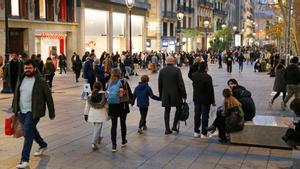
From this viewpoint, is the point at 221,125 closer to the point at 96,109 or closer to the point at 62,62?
the point at 96,109

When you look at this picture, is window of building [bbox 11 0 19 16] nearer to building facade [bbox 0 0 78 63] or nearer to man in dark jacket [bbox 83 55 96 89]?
building facade [bbox 0 0 78 63]

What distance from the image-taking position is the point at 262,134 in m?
10.2

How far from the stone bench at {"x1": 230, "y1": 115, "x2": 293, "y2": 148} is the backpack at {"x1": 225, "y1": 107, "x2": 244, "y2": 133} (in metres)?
0.12

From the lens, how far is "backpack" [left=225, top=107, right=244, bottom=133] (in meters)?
10.2

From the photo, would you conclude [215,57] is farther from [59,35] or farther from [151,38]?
[59,35]

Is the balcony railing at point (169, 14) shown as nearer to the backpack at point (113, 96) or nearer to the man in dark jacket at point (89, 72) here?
the man in dark jacket at point (89, 72)

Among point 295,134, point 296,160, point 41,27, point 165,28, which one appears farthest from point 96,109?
point 165,28

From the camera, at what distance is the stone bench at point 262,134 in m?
10.1

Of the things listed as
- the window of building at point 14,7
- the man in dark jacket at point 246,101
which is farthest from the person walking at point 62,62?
the man in dark jacket at point 246,101

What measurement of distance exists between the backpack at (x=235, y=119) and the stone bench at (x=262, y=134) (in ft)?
0.40

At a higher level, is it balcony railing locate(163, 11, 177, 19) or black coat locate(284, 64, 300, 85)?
balcony railing locate(163, 11, 177, 19)

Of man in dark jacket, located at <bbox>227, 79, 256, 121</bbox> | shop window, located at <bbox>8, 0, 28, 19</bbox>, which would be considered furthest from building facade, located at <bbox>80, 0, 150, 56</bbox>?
man in dark jacket, located at <bbox>227, 79, 256, 121</bbox>

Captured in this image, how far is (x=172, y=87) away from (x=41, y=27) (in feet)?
82.0

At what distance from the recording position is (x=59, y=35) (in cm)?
3744
